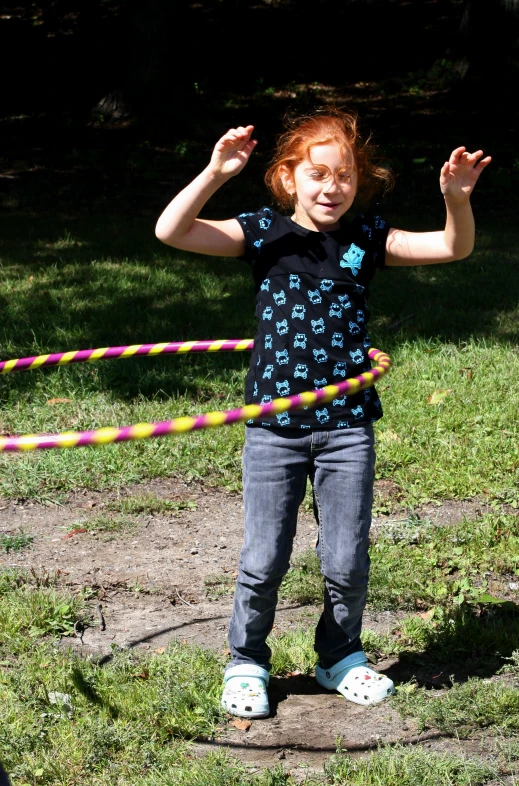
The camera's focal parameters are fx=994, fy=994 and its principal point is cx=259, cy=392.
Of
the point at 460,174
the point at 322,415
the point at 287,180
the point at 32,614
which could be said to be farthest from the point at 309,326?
the point at 32,614

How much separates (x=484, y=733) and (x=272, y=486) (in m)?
1.09

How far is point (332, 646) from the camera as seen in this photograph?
11.9 ft

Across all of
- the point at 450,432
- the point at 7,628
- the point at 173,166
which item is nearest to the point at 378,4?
the point at 173,166

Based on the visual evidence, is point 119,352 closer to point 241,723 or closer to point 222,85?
point 241,723

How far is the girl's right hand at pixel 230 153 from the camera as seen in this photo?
10.6ft

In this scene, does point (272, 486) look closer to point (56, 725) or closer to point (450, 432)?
point (56, 725)

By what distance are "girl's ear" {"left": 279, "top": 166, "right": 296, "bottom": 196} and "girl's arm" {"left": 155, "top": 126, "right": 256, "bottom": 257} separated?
17 cm

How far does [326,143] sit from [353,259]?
0.40 metres

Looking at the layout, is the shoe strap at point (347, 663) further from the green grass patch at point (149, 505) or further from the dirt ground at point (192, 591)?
the green grass patch at point (149, 505)

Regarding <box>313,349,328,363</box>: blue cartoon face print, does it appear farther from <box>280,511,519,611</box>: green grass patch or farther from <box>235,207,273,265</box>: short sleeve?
<box>280,511,519,611</box>: green grass patch

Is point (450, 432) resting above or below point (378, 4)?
below

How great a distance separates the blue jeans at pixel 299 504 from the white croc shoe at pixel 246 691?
16 cm

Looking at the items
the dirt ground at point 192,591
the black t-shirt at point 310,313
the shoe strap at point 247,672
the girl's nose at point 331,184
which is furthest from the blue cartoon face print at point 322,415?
the dirt ground at point 192,591

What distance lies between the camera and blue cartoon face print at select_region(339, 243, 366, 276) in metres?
3.37
